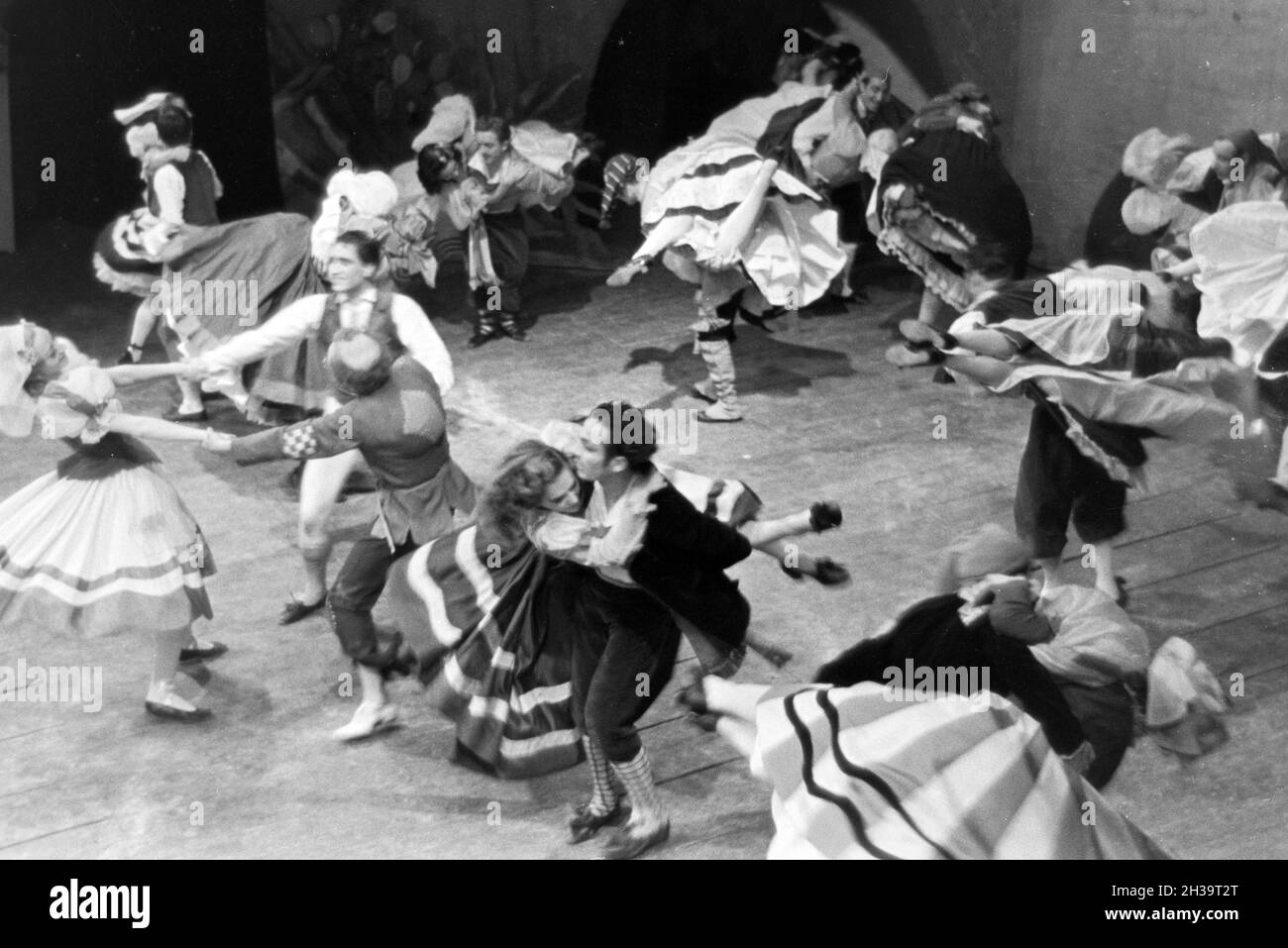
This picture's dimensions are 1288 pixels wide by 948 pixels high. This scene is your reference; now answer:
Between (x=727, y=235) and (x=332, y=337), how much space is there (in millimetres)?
1568

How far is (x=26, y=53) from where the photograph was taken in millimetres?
6574

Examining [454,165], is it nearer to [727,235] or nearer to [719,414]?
[727,235]

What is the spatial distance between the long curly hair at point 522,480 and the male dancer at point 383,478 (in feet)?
1.62

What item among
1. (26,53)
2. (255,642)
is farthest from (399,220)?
(26,53)

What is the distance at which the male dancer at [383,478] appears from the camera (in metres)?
3.93

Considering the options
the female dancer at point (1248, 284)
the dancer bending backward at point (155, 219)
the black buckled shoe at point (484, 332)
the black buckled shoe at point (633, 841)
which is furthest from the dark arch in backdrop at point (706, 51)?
the black buckled shoe at point (633, 841)

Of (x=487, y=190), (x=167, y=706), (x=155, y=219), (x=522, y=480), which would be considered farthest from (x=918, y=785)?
(x=155, y=219)

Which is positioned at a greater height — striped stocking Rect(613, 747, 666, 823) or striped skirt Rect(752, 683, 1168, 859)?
striped skirt Rect(752, 683, 1168, 859)

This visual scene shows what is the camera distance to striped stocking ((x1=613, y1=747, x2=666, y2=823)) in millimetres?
3717

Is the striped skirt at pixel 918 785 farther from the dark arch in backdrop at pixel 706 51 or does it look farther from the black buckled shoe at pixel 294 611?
the dark arch in backdrop at pixel 706 51

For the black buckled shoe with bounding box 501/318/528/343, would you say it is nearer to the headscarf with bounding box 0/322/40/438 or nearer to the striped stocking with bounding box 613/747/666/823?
the headscarf with bounding box 0/322/40/438

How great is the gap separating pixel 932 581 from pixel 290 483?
187 centimetres

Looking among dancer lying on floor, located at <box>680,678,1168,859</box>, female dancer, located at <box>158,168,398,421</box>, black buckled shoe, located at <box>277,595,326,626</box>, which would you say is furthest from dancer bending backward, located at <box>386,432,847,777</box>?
female dancer, located at <box>158,168,398,421</box>

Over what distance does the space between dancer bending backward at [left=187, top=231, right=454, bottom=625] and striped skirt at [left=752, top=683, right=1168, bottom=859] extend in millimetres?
1351
